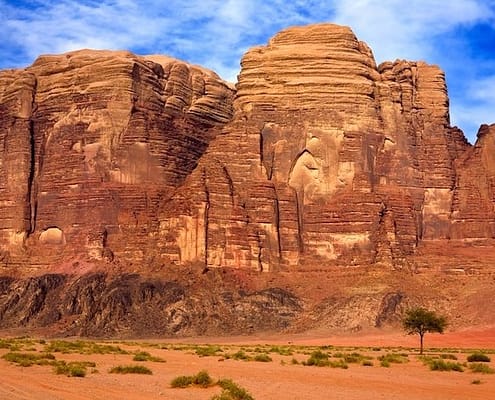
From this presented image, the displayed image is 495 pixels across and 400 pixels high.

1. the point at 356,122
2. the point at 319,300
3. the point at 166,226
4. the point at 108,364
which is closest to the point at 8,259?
the point at 166,226

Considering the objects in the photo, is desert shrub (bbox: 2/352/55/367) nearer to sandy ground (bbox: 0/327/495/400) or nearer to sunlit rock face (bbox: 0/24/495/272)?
sandy ground (bbox: 0/327/495/400)

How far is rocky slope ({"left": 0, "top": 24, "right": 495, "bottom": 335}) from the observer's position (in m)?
87.9

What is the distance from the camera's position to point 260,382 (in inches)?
1298

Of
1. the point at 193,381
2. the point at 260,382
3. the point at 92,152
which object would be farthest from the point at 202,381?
the point at 92,152

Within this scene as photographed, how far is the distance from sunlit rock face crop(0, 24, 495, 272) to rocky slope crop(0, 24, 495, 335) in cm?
18

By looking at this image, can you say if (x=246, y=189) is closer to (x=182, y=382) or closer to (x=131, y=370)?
(x=131, y=370)

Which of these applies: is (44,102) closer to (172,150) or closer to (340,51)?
(172,150)

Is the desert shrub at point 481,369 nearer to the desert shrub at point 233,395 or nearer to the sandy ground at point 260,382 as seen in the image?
the sandy ground at point 260,382

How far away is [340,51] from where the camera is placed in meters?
99.6

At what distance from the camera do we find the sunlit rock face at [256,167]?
92938mm

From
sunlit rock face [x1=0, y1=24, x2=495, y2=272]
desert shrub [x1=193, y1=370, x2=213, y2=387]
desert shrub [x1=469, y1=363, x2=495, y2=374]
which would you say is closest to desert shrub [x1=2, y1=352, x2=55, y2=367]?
desert shrub [x1=193, y1=370, x2=213, y2=387]

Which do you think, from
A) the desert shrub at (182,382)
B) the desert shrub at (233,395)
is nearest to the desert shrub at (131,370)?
the desert shrub at (182,382)

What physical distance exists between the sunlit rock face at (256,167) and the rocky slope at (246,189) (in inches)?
7.1

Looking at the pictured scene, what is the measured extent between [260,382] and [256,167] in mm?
64185
